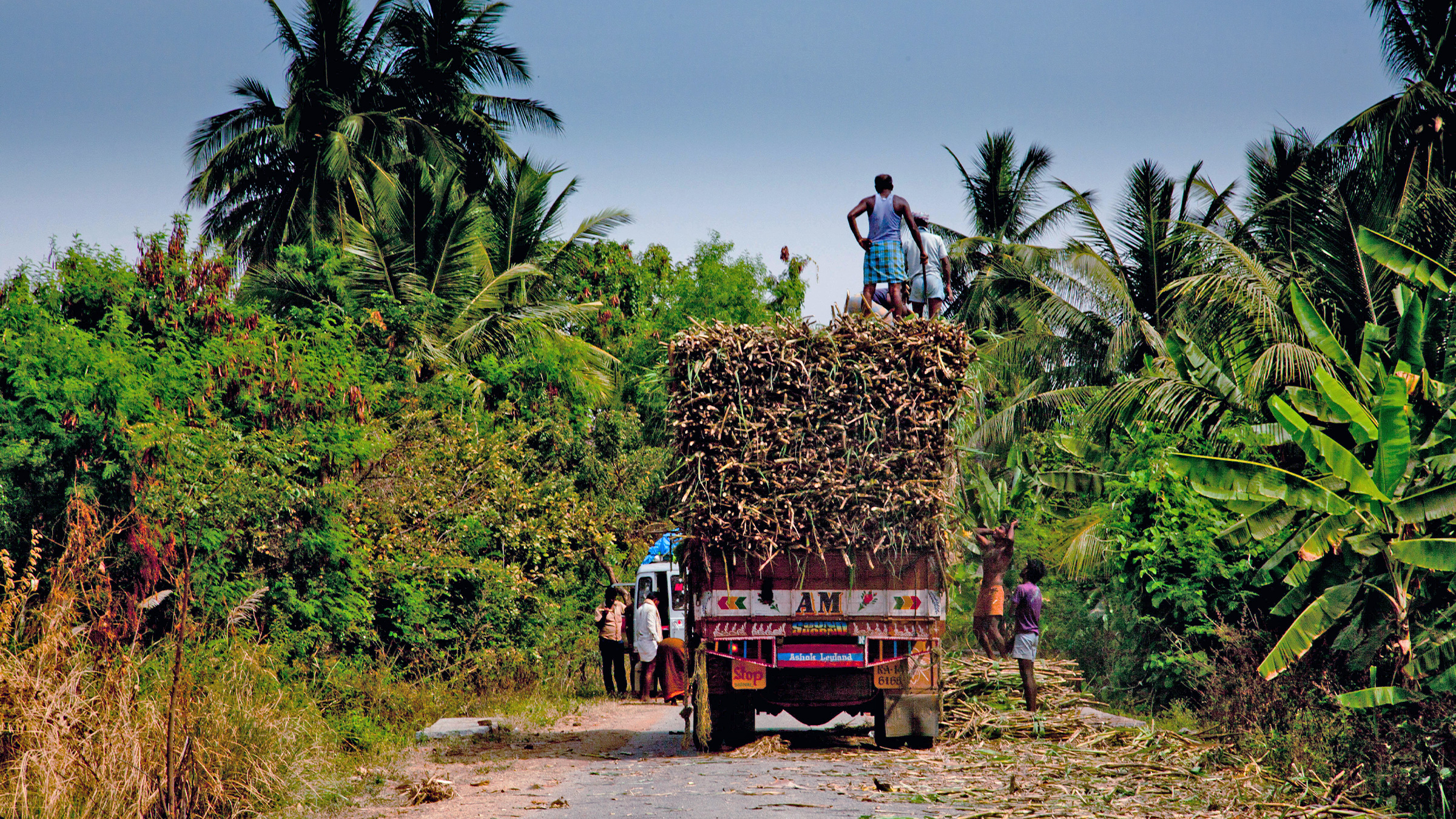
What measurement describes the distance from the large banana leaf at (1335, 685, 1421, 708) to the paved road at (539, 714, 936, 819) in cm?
333

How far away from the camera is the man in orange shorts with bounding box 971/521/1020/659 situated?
15.9 m

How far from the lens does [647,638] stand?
18.3 m

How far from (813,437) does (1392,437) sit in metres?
4.35

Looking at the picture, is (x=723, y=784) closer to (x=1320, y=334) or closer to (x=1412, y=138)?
(x=1320, y=334)

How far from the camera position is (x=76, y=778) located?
6.93 meters

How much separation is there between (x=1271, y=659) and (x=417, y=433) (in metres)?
11.1

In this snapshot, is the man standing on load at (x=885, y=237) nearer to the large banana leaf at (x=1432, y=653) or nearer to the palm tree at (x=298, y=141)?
the large banana leaf at (x=1432, y=653)

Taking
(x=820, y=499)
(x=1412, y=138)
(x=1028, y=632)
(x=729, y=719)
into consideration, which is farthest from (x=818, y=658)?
(x=1412, y=138)

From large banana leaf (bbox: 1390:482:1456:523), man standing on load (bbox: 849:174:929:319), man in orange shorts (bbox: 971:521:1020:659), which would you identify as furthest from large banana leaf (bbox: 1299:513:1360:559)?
man in orange shorts (bbox: 971:521:1020:659)

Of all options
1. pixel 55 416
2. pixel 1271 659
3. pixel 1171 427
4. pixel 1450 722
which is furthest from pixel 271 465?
pixel 1171 427

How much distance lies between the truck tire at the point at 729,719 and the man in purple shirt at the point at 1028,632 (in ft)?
9.25

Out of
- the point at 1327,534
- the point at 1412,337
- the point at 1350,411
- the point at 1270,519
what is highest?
the point at 1412,337

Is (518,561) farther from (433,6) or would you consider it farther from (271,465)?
(433,6)

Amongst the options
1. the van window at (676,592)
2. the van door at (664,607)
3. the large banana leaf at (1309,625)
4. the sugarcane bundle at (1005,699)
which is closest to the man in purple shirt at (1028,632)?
the sugarcane bundle at (1005,699)
